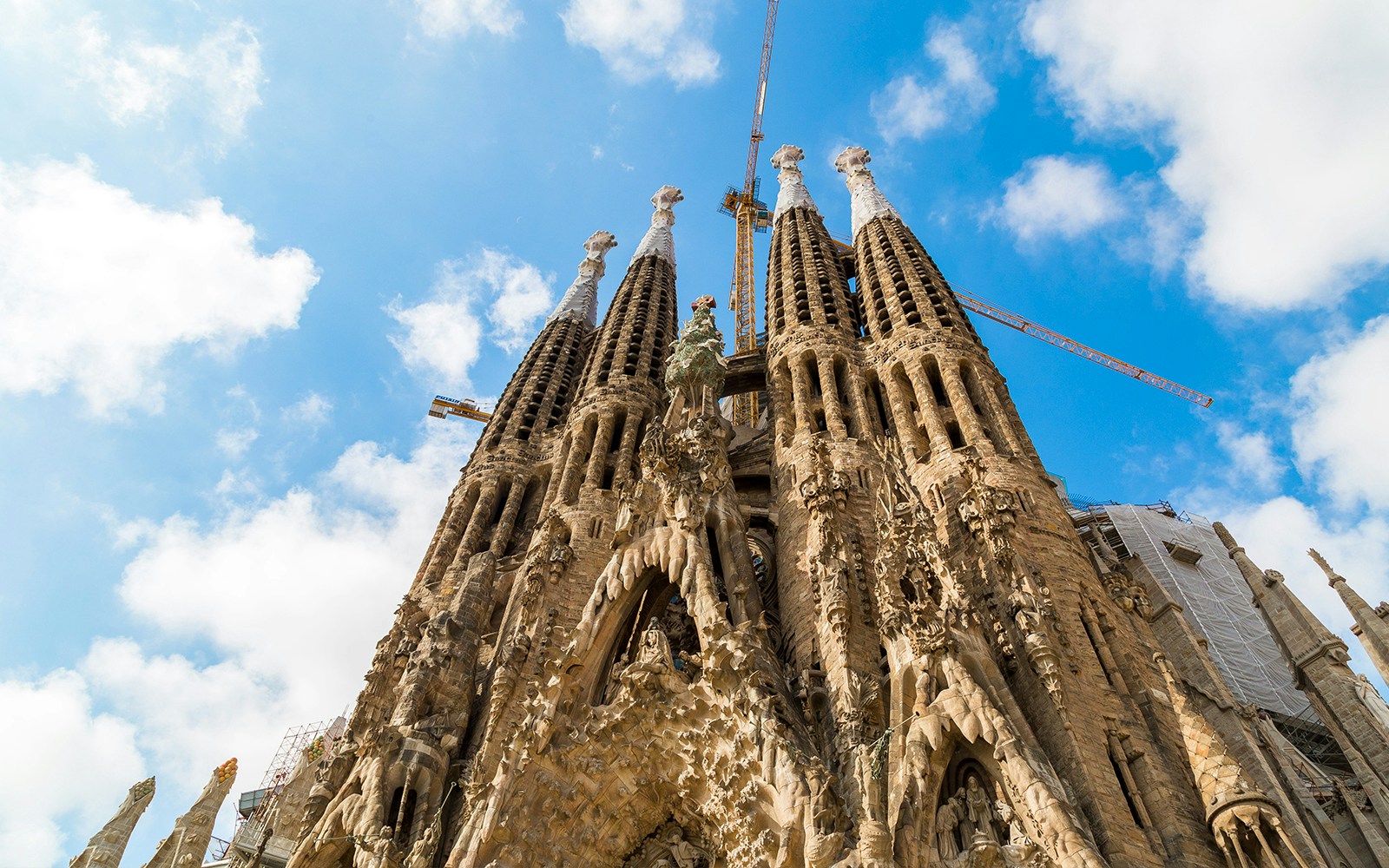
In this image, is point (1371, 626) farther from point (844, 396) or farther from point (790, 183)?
point (790, 183)

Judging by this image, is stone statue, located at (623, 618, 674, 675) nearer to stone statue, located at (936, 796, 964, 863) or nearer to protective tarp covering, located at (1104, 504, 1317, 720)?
stone statue, located at (936, 796, 964, 863)

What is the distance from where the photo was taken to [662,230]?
1521 inches

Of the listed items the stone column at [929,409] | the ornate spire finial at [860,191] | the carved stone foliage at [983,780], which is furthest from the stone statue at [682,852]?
the ornate spire finial at [860,191]

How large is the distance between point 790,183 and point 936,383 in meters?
16.3

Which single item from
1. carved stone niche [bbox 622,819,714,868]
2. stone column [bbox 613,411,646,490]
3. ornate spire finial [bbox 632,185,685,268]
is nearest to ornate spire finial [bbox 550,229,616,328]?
ornate spire finial [bbox 632,185,685,268]

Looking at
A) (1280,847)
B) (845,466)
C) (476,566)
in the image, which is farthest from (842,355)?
A: (1280,847)

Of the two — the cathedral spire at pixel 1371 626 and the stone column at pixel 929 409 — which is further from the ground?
the stone column at pixel 929 409

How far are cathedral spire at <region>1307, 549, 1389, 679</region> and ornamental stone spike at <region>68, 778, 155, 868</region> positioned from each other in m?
22.7

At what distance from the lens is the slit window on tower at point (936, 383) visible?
70.4ft

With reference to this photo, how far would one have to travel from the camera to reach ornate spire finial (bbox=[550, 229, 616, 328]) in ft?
114

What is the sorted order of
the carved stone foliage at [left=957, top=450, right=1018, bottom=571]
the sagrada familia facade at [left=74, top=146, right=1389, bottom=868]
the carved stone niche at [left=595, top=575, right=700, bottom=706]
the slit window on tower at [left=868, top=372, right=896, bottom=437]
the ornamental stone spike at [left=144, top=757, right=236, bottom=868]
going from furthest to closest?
the slit window on tower at [left=868, top=372, right=896, bottom=437] → the ornamental stone spike at [left=144, top=757, right=236, bottom=868] → the carved stone niche at [left=595, top=575, right=700, bottom=706] → the carved stone foliage at [left=957, top=450, right=1018, bottom=571] → the sagrada familia facade at [left=74, top=146, right=1389, bottom=868]

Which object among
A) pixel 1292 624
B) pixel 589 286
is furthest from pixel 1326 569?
pixel 589 286

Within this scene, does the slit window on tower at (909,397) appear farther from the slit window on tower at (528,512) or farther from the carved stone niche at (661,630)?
the slit window on tower at (528,512)

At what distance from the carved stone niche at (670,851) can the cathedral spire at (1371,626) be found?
42.0 feet
